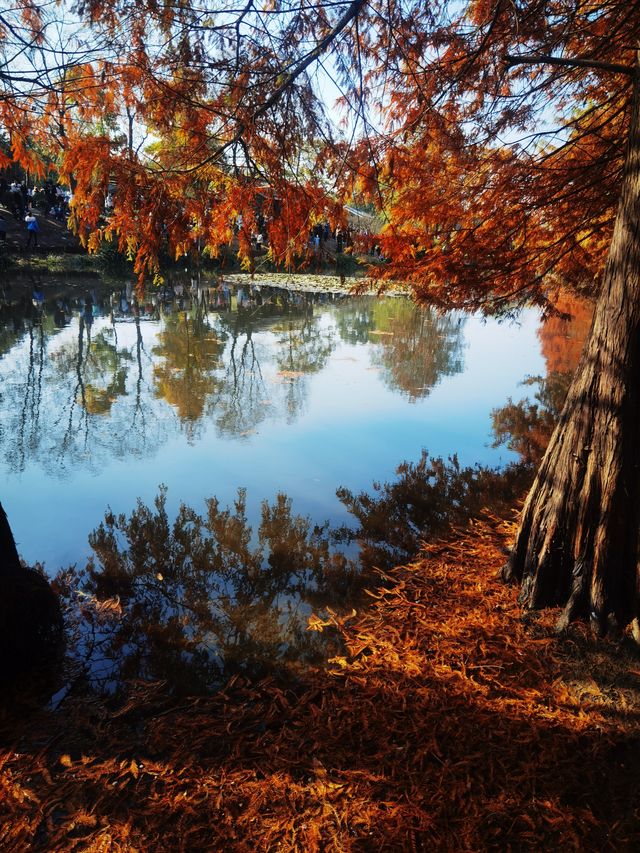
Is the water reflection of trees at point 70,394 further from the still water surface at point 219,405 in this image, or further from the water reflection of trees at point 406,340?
the water reflection of trees at point 406,340

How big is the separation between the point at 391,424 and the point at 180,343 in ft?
18.6

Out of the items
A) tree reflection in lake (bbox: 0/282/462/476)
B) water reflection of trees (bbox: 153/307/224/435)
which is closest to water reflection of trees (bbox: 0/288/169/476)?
tree reflection in lake (bbox: 0/282/462/476)

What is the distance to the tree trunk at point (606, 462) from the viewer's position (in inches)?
112

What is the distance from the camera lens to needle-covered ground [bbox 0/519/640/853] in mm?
1967

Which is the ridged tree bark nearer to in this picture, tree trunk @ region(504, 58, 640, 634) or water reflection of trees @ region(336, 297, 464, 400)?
tree trunk @ region(504, 58, 640, 634)

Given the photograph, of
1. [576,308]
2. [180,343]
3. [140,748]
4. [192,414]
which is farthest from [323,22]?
[576,308]

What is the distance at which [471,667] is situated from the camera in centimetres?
281

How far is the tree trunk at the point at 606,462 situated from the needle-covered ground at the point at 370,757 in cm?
28

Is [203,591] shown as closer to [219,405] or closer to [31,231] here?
[219,405]

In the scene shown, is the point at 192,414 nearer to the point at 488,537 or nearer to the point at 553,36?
the point at 488,537

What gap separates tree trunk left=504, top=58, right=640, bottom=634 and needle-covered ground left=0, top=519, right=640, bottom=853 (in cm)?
28

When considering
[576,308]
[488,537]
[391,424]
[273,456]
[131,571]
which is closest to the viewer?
[131,571]

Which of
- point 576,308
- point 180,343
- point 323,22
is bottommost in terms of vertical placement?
point 180,343

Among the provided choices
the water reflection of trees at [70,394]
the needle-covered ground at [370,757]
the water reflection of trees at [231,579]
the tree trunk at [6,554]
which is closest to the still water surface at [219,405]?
the water reflection of trees at [70,394]
